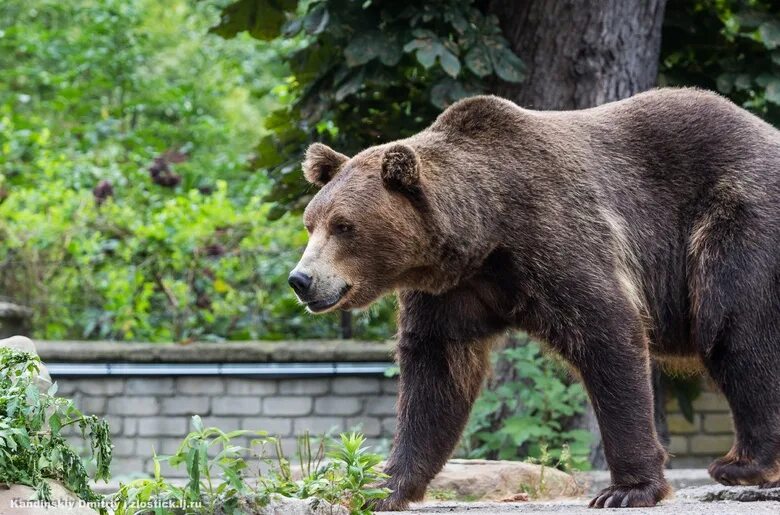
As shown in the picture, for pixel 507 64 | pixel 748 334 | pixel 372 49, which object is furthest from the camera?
pixel 507 64

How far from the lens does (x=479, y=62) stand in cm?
768

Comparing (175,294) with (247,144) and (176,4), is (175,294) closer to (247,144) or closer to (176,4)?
(247,144)

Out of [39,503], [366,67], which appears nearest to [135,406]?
[366,67]

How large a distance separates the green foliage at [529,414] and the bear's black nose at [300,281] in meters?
3.26

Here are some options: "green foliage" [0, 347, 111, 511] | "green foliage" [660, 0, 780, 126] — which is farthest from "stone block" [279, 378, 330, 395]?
"green foliage" [0, 347, 111, 511]

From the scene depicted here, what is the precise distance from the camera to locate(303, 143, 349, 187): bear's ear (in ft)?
17.2

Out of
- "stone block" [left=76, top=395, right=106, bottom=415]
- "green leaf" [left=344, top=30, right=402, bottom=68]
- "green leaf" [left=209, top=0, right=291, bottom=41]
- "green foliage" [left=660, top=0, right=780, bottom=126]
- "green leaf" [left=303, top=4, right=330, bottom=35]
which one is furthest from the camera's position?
"stone block" [left=76, top=395, right=106, bottom=415]

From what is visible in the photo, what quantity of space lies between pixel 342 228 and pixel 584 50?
11.7 ft

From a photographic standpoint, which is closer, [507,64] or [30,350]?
[30,350]

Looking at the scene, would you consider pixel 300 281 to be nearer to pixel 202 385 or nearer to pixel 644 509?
pixel 644 509

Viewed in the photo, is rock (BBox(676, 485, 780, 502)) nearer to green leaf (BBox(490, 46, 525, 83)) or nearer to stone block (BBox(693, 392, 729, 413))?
green leaf (BBox(490, 46, 525, 83))

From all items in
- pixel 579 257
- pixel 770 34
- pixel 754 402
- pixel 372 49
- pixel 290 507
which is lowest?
pixel 290 507

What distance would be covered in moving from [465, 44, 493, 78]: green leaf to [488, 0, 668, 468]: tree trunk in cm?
40

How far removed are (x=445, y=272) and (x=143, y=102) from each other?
441 inches
